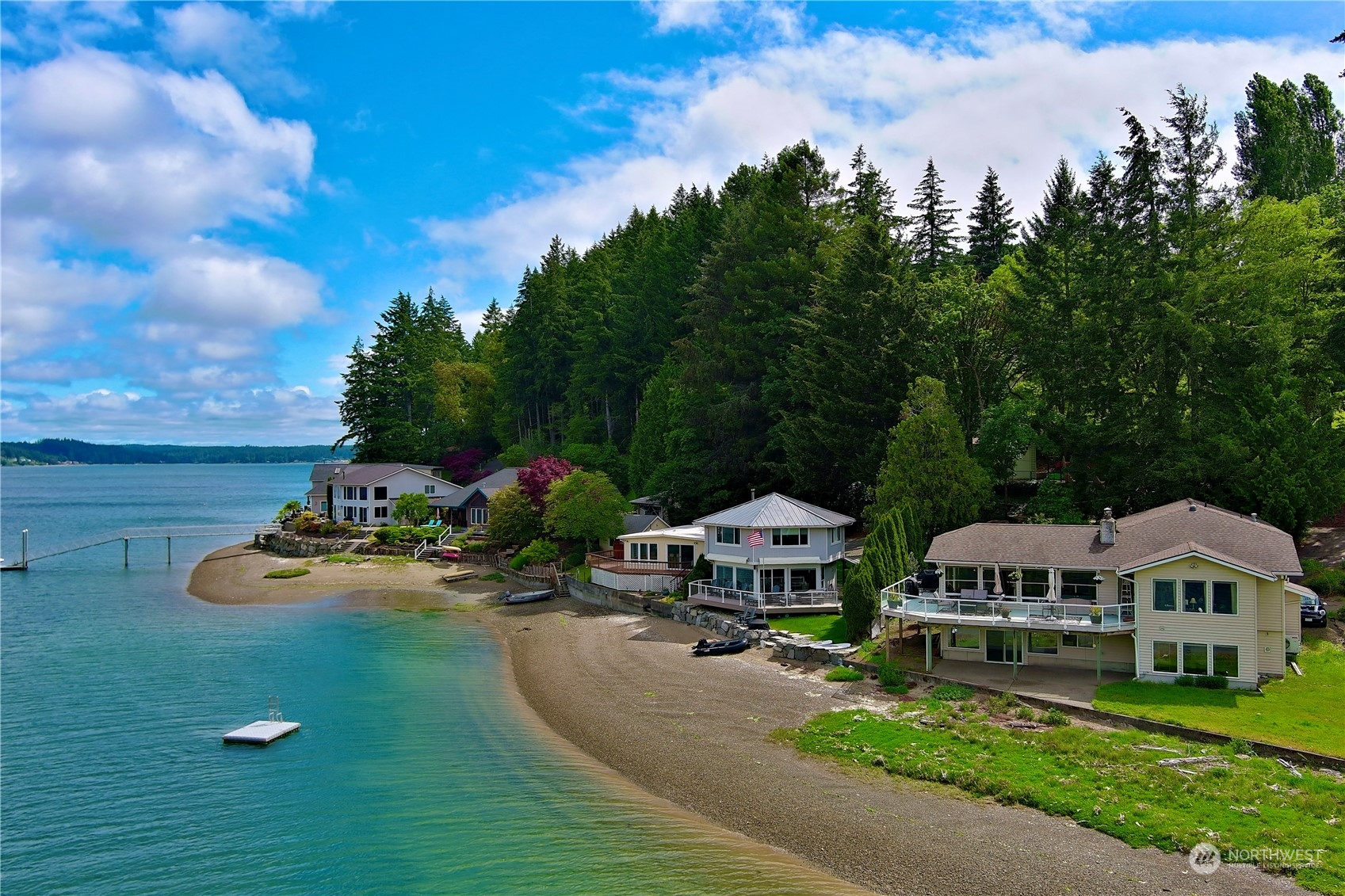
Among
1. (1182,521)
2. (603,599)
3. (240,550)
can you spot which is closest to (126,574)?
(240,550)

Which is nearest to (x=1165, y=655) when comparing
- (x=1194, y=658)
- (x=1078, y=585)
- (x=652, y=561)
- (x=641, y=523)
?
(x=1194, y=658)

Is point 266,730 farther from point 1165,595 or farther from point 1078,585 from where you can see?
point 1165,595

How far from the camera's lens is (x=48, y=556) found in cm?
7150

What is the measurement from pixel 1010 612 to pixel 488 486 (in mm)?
52432

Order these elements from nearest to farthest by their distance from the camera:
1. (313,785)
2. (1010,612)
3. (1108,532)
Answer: (313,785) < (1010,612) < (1108,532)

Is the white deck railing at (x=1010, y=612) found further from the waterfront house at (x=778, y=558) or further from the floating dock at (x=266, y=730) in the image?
the floating dock at (x=266, y=730)

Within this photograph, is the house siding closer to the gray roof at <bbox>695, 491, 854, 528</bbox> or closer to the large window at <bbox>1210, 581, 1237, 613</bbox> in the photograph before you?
the large window at <bbox>1210, 581, 1237, 613</bbox>

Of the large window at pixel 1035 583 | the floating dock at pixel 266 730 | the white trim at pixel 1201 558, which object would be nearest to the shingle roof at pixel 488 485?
the floating dock at pixel 266 730

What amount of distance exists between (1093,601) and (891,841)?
14765 mm

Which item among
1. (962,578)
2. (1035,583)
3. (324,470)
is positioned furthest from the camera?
(324,470)

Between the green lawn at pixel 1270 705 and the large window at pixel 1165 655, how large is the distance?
0.73m

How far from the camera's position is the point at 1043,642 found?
1086 inches

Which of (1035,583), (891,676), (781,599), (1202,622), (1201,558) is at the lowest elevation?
(891,676)

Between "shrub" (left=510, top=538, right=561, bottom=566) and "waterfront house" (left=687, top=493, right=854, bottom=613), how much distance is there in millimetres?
16864
